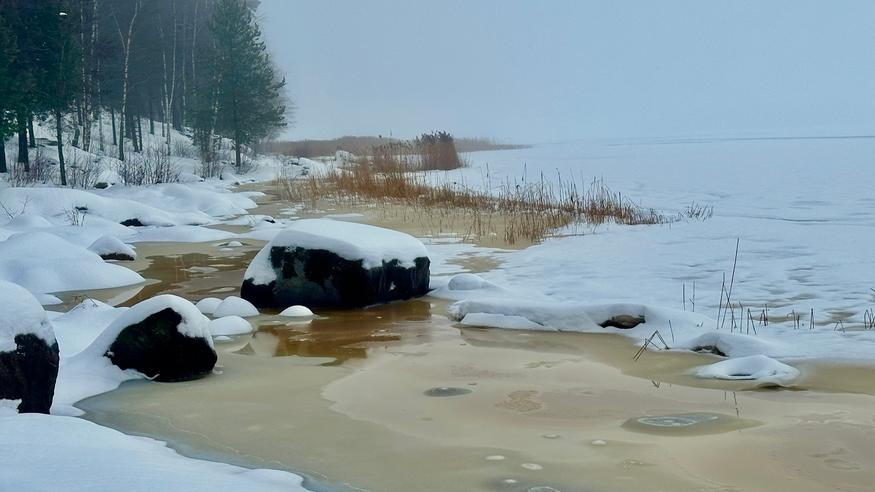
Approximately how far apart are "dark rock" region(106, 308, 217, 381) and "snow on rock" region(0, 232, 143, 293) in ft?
11.7

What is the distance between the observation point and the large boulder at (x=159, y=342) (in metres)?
4.66

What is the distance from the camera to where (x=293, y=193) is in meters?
21.5

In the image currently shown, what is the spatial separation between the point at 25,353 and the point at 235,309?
3.06 meters

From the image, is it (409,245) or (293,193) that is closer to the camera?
(409,245)

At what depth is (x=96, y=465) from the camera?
2555mm

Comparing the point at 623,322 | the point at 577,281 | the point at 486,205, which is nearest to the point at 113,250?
the point at 577,281

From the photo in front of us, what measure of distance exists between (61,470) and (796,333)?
15.2 feet

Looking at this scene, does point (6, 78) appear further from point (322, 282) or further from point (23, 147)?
point (322, 282)

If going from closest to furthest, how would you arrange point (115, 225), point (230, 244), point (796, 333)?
point (796, 333), point (230, 244), point (115, 225)

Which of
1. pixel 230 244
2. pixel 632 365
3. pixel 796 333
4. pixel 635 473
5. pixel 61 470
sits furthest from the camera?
pixel 230 244

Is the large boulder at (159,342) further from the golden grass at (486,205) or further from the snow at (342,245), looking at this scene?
the golden grass at (486,205)

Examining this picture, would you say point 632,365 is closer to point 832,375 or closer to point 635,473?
point 832,375

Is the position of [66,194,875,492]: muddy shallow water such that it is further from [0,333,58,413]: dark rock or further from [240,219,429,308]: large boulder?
[240,219,429,308]: large boulder

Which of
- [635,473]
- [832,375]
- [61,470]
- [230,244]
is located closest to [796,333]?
[832,375]
